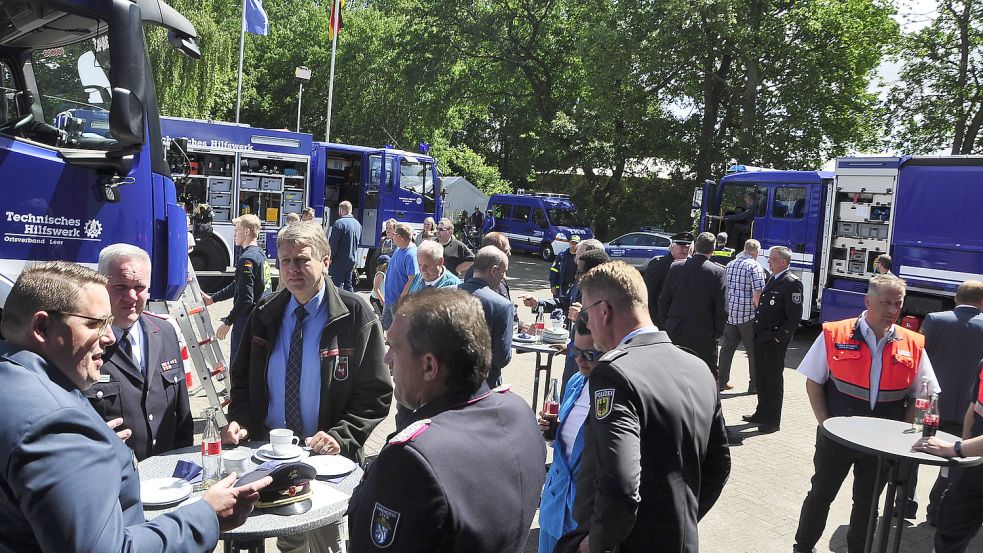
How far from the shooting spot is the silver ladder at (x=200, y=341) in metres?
6.23

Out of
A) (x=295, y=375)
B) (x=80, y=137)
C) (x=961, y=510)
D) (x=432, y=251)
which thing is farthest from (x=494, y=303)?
(x=961, y=510)

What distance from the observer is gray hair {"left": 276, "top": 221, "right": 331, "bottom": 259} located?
12.2 ft

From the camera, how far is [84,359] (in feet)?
6.57

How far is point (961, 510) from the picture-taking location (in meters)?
4.49

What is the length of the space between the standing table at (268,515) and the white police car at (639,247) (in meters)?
21.1

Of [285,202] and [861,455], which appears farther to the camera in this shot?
[285,202]

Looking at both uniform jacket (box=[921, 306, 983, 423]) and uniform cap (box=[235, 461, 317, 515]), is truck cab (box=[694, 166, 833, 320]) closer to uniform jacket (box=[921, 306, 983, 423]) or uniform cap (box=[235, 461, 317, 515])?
uniform jacket (box=[921, 306, 983, 423])

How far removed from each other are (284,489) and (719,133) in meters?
28.2

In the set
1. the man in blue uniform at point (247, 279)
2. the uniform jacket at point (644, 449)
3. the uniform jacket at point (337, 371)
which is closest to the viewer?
the uniform jacket at point (644, 449)

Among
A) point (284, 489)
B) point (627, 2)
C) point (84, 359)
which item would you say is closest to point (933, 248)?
point (284, 489)

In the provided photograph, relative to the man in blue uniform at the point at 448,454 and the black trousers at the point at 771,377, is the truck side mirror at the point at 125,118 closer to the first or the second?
the man in blue uniform at the point at 448,454

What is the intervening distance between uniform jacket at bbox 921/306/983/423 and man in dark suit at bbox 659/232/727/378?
2.08 meters

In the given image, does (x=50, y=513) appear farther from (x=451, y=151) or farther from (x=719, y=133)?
(x=451, y=151)

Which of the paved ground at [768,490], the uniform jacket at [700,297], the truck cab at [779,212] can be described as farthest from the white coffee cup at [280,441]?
the truck cab at [779,212]
